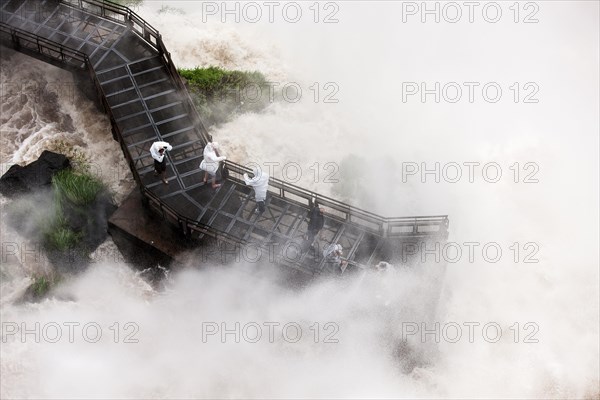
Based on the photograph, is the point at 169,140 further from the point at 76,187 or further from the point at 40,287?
the point at 40,287

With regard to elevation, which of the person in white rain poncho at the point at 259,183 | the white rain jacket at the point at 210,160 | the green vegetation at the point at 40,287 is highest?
the white rain jacket at the point at 210,160

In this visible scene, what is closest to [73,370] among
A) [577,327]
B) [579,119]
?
[577,327]

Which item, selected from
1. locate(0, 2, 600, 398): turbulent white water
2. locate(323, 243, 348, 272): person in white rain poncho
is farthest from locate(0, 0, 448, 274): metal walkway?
locate(0, 2, 600, 398): turbulent white water

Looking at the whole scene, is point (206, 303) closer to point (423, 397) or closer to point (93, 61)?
point (423, 397)

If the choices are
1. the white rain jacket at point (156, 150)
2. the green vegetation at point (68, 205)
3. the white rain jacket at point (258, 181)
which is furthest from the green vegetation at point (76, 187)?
the white rain jacket at point (258, 181)

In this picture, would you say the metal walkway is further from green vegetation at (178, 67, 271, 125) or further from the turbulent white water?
green vegetation at (178, 67, 271, 125)

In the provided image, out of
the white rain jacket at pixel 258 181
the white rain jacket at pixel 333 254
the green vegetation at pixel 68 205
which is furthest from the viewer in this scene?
the green vegetation at pixel 68 205

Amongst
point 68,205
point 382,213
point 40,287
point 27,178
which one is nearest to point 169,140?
point 68,205

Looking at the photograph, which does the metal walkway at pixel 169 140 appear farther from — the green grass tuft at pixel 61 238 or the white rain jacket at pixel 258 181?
the green grass tuft at pixel 61 238
